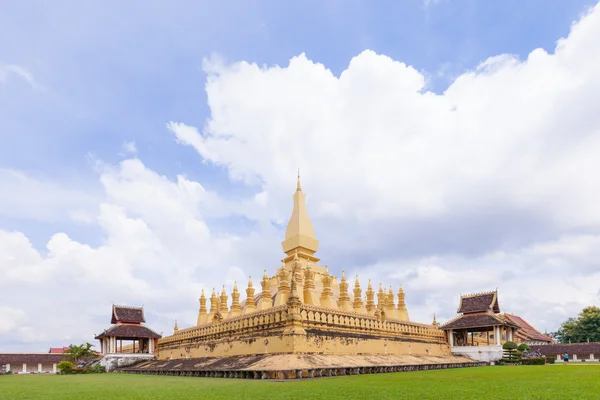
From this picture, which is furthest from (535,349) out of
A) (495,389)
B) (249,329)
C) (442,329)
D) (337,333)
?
(495,389)

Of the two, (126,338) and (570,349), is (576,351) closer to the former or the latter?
(570,349)

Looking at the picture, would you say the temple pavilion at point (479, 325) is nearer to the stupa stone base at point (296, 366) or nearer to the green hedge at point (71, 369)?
the stupa stone base at point (296, 366)

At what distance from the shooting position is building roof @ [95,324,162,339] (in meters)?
37.3

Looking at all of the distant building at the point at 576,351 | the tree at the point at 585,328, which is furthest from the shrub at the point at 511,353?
the tree at the point at 585,328

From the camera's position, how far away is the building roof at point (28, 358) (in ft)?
133

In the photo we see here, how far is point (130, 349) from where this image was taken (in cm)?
4112

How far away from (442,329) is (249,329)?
1675cm

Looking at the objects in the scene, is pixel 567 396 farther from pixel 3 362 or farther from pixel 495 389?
pixel 3 362

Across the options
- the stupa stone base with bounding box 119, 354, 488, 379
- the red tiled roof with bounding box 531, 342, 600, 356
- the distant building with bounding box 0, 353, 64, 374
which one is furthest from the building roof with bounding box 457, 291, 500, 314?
the distant building with bounding box 0, 353, 64, 374

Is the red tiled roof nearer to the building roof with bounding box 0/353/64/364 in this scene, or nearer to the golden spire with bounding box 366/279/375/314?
the golden spire with bounding box 366/279/375/314

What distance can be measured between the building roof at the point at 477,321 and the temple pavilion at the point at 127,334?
23.4 m

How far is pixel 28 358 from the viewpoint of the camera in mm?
41469

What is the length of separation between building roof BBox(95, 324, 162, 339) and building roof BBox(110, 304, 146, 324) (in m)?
0.68

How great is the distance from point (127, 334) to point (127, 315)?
112 inches
